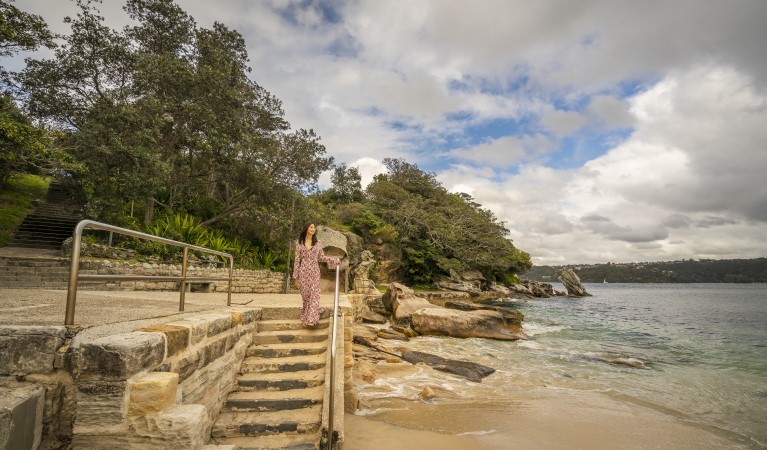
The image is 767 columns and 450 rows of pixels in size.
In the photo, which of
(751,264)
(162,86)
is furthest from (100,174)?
(751,264)

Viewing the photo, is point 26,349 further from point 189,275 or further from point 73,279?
point 189,275

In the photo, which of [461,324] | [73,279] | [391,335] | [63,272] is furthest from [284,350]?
[461,324]

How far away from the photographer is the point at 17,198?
48.0ft

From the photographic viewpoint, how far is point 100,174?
10438mm

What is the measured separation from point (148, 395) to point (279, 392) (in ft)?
6.70

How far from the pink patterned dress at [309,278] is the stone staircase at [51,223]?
36.3ft

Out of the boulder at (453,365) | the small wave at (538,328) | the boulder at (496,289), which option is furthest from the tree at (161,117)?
the boulder at (496,289)

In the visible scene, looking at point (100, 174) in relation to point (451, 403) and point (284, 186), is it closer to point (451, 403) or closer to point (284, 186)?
point (284, 186)

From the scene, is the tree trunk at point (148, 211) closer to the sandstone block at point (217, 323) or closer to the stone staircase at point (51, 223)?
the stone staircase at point (51, 223)

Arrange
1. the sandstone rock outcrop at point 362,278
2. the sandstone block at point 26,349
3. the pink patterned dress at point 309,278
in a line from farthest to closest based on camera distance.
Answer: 1. the sandstone rock outcrop at point 362,278
2. the pink patterned dress at point 309,278
3. the sandstone block at point 26,349

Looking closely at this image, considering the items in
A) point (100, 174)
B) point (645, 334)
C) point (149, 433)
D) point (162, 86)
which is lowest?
point (645, 334)

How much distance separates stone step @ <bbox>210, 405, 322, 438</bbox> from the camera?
3352 mm

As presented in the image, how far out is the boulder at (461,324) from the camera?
12516 millimetres

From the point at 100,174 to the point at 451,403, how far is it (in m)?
11.5
